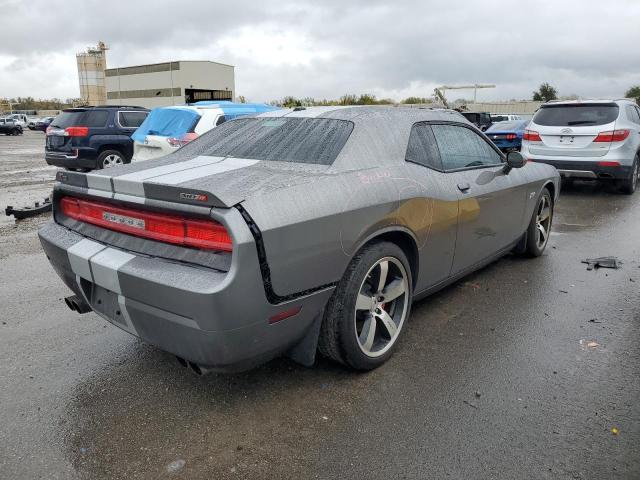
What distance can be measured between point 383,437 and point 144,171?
2004 millimetres

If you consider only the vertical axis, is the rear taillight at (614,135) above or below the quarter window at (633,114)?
below

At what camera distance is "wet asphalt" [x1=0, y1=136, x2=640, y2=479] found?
230 centimetres

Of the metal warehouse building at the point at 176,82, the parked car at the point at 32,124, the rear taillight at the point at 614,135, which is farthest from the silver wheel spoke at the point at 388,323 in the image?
the parked car at the point at 32,124

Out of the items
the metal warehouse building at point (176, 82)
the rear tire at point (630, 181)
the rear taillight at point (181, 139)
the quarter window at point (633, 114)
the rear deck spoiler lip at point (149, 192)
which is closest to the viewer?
the rear deck spoiler lip at point (149, 192)

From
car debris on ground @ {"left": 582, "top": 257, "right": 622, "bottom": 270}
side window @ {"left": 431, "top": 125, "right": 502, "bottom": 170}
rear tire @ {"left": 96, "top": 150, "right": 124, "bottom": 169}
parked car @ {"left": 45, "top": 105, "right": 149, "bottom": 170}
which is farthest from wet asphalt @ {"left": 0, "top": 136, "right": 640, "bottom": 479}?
parked car @ {"left": 45, "top": 105, "right": 149, "bottom": 170}

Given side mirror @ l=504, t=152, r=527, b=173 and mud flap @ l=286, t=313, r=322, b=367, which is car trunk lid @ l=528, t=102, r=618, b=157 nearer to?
side mirror @ l=504, t=152, r=527, b=173

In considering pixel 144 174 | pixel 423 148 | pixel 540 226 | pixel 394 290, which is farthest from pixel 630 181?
pixel 144 174

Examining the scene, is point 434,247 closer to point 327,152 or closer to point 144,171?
point 327,152

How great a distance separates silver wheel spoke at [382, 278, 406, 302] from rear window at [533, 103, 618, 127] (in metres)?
7.46

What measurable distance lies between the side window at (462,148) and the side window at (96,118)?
10.0 metres

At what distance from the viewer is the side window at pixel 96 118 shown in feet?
38.2

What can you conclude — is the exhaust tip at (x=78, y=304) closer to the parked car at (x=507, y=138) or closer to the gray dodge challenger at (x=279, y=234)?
the gray dodge challenger at (x=279, y=234)

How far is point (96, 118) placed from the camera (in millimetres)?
11781

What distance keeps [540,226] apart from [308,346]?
12.0 ft
